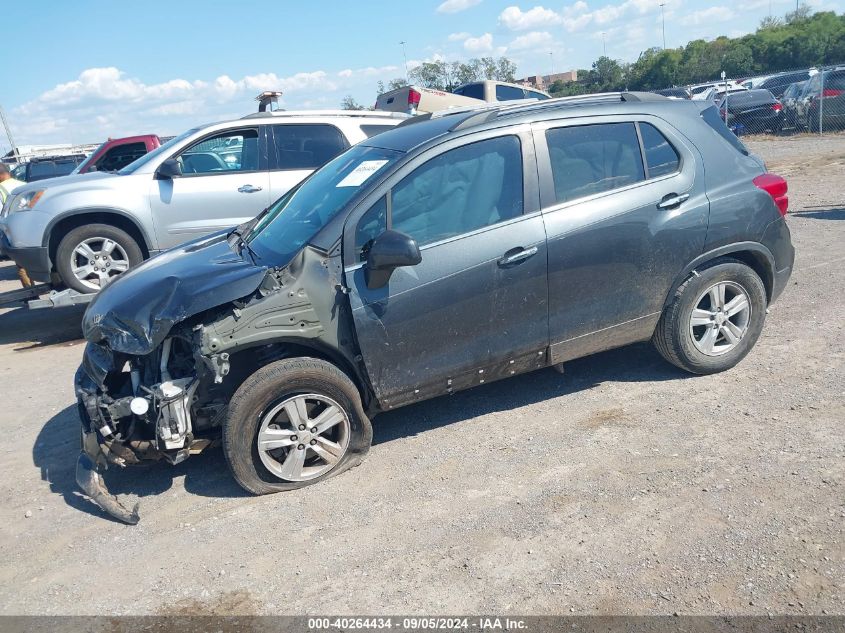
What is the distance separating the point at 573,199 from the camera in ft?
15.1

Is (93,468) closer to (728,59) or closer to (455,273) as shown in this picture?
(455,273)

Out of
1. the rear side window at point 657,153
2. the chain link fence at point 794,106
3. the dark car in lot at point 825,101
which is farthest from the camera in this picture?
the chain link fence at point 794,106

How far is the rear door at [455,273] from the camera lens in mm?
4215

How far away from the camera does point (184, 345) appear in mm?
4223

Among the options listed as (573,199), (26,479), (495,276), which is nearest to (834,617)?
(495,276)

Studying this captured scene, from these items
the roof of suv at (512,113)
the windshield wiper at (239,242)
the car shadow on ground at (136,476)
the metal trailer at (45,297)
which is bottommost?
the car shadow on ground at (136,476)

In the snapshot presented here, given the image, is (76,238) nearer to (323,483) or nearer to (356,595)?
(323,483)

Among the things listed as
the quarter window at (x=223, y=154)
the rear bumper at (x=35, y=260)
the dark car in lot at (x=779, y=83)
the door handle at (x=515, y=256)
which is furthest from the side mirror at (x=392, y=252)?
the dark car in lot at (x=779, y=83)

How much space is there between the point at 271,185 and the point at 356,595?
5.72 meters

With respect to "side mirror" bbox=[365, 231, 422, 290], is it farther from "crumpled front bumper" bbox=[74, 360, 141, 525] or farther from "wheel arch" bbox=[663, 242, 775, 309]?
"wheel arch" bbox=[663, 242, 775, 309]

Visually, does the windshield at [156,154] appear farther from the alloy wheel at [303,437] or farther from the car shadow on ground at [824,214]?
the car shadow on ground at [824,214]

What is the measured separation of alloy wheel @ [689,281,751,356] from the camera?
502 centimetres

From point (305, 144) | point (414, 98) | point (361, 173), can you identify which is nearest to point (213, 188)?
point (305, 144)

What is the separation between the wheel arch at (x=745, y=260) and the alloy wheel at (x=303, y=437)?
7.86ft
